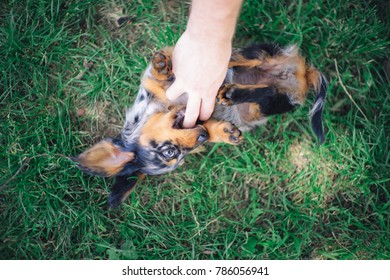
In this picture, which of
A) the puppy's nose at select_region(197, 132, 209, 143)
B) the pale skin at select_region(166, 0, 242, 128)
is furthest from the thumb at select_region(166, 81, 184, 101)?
the puppy's nose at select_region(197, 132, 209, 143)

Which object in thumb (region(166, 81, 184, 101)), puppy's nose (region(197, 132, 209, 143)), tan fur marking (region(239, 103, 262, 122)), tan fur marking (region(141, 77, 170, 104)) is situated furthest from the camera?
tan fur marking (region(239, 103, 262, 122))

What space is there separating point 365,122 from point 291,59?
3.12ft

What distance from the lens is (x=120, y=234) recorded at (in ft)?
11.4

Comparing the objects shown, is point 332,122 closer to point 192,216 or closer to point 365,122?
point 365,122

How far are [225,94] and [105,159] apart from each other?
102 centimetres

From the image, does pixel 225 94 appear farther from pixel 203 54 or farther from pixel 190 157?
pixel 190 157

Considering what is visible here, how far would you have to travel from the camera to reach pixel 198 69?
2.38 m

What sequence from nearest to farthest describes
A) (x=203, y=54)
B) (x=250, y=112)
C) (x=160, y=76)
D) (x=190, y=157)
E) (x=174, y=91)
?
(x=203, y=54) → (x=174, y=91) → (x=160, y=76) → (x=250, y=112) → (x=190, y=157)

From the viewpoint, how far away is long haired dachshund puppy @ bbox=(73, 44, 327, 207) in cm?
282

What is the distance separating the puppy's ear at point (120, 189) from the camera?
Answer: 9.81 feet

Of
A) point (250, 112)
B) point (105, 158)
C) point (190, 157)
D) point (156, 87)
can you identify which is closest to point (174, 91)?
point (156, 87)

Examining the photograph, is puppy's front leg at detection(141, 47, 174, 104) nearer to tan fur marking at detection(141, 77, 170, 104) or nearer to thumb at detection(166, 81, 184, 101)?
tan fur marking at detection(141, 77, 170, 104)

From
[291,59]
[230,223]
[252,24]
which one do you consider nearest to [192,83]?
[291,59]

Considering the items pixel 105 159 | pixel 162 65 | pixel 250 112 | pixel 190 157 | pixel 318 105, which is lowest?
pixel 190 157
